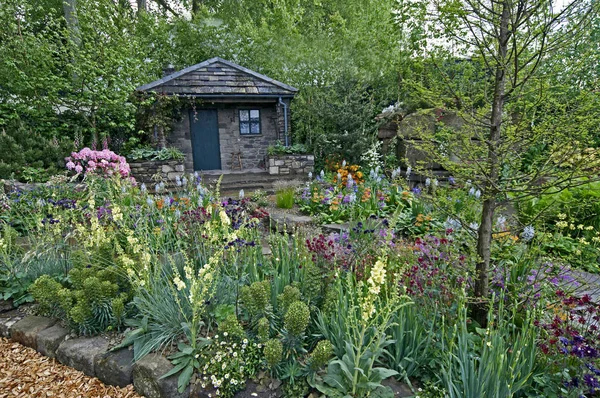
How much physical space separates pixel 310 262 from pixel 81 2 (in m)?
10.4

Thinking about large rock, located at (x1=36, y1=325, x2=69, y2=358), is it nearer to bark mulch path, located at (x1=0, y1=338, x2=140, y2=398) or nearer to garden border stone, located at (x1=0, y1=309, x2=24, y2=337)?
bark mulch path, located at (x1=0, y1=338, x2=140, y2=398)

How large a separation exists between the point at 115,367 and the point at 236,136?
10594 mm

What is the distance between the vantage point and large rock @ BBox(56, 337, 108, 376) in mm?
2387

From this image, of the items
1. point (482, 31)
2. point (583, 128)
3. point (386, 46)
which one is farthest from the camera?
point (386, 46)

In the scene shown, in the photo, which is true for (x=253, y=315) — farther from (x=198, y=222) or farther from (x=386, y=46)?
(x=386, y=46)

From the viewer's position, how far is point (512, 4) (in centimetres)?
198

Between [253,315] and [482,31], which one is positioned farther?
[253,315]

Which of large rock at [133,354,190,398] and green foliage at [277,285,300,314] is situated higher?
green foliage at [277,285,300,314]

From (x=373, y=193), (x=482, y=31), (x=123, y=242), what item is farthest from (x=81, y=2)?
(x=482, y=31)

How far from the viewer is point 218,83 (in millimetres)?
11211

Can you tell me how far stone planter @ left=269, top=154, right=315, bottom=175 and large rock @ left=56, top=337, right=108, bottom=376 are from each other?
8.54 meters

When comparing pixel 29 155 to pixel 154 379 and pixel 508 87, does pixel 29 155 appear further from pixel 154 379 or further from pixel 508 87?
pixel 508 87

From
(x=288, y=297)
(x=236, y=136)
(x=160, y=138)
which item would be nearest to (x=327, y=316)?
(x=288, y=297)

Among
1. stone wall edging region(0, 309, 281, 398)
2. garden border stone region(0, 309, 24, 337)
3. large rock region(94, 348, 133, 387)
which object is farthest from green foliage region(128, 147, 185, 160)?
large rock region(94, 348, 133, 387)
